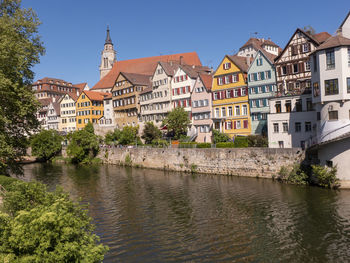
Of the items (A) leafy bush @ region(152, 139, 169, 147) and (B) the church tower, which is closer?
(A) leafy bush @ region(152, 139, 169, 147)

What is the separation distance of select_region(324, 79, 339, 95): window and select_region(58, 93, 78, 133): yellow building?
7180 cm

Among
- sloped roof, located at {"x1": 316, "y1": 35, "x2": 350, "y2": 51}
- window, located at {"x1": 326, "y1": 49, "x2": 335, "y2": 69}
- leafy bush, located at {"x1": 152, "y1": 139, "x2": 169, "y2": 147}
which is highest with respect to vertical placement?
sloped roof, located at {"x1": 316, "y1": 35, "x2": 350, "y2": 51}

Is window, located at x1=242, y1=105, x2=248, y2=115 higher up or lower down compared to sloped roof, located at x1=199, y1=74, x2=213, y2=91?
lower down

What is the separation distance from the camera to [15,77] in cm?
2333

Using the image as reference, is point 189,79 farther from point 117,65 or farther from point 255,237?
point 117,65

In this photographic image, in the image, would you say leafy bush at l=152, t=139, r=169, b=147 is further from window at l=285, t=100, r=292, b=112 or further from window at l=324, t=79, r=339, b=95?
window at l=324, t=79, r=339, b=95

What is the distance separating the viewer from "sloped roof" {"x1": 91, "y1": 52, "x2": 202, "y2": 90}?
92.1 m

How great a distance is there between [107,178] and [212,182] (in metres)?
15.1

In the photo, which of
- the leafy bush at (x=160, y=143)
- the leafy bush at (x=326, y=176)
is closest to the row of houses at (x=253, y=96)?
the leafy bush at (x=326, y=176)

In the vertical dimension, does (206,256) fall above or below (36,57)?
below

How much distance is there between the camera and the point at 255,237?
20109 millimetres

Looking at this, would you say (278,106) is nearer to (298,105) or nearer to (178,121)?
(298,105)

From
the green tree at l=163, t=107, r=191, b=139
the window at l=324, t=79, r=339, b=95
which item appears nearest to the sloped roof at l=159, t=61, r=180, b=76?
the green tree at l=163, t=107, r=191, b=139

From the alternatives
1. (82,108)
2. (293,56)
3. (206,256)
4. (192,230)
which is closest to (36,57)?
(192,230)
